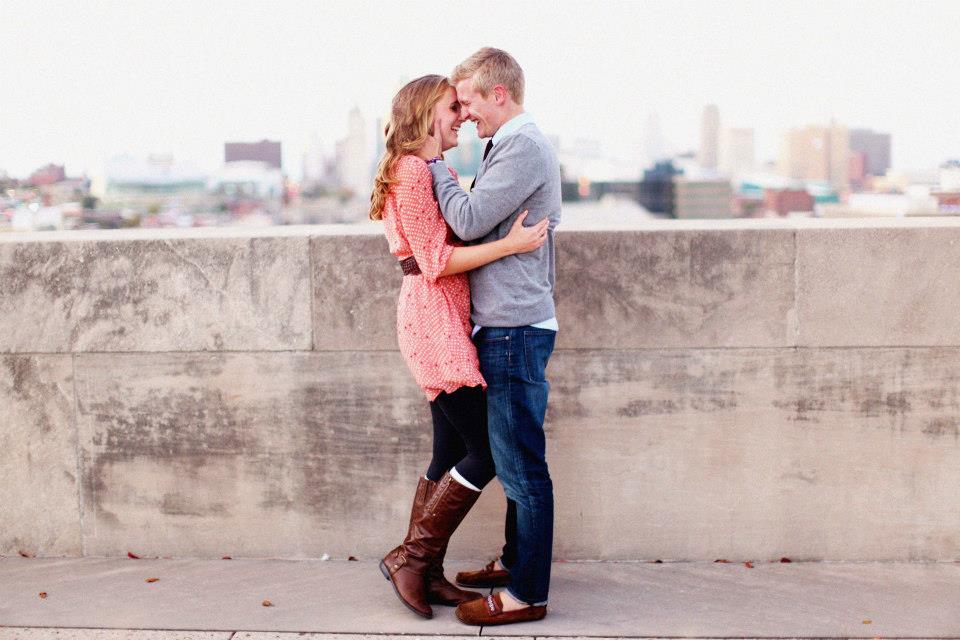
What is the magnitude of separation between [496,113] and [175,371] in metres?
1.79

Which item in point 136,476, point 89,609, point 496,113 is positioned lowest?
point 89,609

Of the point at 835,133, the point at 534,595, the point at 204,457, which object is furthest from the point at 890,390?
the point at 835,133

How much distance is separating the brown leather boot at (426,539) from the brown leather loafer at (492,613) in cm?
14

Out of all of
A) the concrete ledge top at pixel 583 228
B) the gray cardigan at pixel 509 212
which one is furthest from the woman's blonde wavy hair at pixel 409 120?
the concrete ledge top at pixel 583 228

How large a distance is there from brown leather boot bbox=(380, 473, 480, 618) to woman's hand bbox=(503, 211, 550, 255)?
0.81 metres

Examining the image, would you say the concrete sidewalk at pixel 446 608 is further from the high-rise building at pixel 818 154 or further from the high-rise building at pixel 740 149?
the high-rise building at pixel 740 149

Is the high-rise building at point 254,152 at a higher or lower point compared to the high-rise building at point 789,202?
higher

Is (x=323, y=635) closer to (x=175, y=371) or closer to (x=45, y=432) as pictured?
(x=175, y=371)

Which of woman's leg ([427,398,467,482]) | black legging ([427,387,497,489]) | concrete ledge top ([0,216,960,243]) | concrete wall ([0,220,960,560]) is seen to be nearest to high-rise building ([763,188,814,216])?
concrete ledge top ([0,216,960,243])

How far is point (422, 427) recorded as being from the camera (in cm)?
404

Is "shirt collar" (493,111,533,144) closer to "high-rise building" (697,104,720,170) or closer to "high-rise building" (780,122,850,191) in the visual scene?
"high-rise building" (697,104,720,170)

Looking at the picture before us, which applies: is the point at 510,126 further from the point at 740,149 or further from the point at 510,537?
the point at 740,149

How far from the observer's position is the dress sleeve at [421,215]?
320cm

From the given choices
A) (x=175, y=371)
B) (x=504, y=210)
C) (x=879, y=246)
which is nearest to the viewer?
(x=504, y=210)
